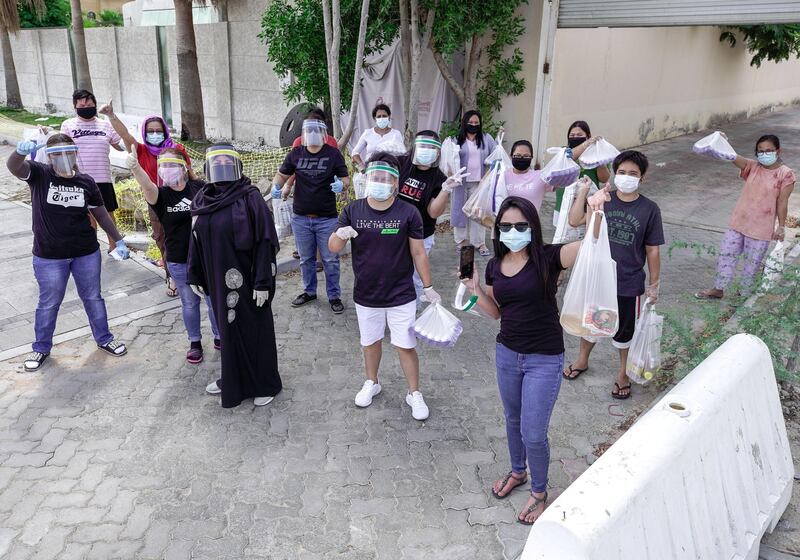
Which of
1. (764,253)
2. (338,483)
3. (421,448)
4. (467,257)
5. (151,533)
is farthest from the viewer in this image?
(764,253)

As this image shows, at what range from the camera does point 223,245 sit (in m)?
4.29

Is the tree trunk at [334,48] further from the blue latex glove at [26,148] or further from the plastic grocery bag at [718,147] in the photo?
the plastic grocery bag at [718,147]

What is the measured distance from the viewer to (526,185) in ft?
19.8

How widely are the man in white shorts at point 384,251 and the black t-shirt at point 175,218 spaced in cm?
139

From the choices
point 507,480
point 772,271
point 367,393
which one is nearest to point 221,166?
point 367,393

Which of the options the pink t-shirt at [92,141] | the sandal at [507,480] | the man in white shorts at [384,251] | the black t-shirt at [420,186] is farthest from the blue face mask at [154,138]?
the sandal at [507,480]

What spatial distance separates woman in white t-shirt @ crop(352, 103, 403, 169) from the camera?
7137mm

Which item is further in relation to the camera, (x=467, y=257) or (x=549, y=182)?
(x=549, y=182)

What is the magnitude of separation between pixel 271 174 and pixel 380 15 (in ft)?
9.49

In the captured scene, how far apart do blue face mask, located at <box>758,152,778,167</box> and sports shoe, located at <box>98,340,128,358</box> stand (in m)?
5.88

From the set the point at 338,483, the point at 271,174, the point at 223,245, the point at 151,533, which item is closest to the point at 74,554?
the point at 151,533

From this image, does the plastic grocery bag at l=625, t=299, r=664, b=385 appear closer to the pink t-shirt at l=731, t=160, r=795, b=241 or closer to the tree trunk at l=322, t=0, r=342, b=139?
the pink t-shirt at l=731, t=160, r=795, b=241

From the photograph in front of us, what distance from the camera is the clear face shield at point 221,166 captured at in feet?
14.0

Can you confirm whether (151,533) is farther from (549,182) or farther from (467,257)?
(549,182)
